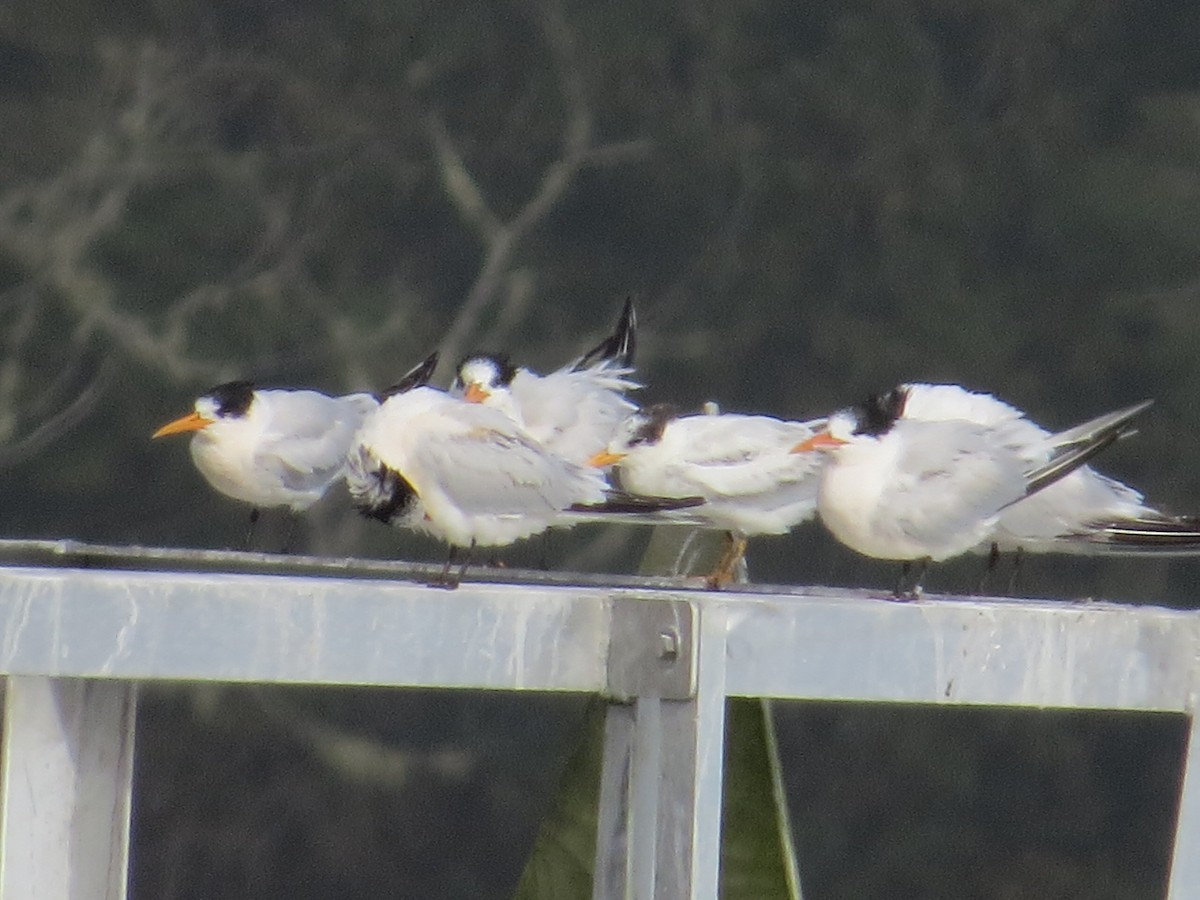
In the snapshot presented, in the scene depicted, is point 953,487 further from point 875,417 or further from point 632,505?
point 632,505

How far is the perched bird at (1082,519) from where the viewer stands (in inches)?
131

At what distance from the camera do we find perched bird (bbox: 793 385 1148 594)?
3102 millimetres

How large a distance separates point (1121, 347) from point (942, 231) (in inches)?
20.8

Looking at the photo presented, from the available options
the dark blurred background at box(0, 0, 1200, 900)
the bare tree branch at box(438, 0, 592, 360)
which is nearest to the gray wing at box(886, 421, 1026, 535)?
the dark blurred background at box(0, 0, 1200, 900)

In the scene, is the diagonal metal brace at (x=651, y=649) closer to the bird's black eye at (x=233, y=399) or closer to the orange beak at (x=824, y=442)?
the orange beak at (x=824, y=442)

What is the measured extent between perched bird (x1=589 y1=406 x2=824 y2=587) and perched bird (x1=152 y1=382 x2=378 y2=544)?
0.49 m

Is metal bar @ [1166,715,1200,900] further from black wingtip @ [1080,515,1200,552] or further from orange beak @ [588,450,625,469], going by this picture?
orange beak @ [588,450,625,469]

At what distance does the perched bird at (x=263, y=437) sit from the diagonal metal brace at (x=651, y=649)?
2000mm

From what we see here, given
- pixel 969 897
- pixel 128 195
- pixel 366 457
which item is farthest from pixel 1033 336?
pixel 366 457

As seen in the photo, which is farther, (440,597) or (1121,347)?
(1121,347)

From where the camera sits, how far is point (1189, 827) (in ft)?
6.56

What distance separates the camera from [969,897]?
18.4ft

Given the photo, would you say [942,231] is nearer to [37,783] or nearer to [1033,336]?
[1033,336]

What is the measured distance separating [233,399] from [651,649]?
2.12m
